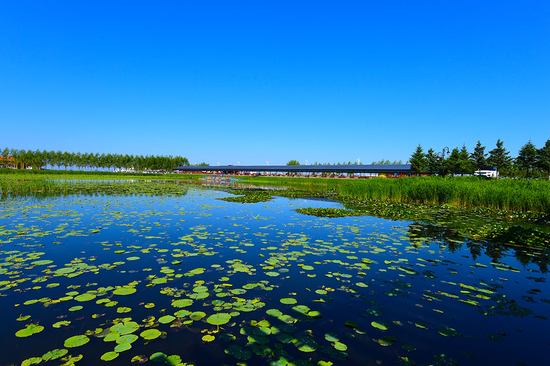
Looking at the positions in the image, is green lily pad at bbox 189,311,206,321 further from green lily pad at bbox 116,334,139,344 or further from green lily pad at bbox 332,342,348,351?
green lily pad at bbox 332,342,348,351

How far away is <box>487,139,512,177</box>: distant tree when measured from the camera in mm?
77500

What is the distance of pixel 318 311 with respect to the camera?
409 cm

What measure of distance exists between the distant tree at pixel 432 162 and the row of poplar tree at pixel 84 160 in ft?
344

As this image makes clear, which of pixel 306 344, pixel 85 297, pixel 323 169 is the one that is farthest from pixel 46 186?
pixel 323 169

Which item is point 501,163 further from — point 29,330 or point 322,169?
point 29,330

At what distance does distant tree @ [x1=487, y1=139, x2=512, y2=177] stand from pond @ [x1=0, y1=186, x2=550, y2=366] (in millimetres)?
91883

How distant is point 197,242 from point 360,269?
465 cm

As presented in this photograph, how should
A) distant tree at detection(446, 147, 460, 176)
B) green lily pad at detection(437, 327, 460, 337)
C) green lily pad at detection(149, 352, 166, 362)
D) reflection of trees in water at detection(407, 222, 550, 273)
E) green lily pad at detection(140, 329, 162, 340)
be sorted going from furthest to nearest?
distant tree at detection(446, 147, 460, 176) → reflection of trees in water at detection(407, 222, 550, 273) → green lily pad at detection(437, 327, 460, 337) → green lily pad at detection(140, 329, 162, 340) → green lily pad at detection(149, 352, 166, 362)

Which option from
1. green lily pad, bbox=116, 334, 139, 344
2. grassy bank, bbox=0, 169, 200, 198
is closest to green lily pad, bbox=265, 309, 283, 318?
green lily pad, bbox=116, 334, 139, 344

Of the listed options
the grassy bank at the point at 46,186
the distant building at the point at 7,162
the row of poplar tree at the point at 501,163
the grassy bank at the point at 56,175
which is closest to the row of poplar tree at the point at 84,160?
the distant building at the point at 7,162

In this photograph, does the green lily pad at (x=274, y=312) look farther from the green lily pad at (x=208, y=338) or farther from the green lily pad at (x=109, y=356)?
the green lily pad at (x=109, y=356)

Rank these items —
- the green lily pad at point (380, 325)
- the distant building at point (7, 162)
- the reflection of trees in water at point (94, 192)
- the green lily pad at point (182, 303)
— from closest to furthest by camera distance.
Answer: the green lily pad at point (380, 325) → the green lily pad at point (182, 303) → the reflection of trees in water at point (94, 192) → the distant building at point (7, 162)

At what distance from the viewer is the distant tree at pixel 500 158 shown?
77500mm

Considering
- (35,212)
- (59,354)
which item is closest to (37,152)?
(35,212)
